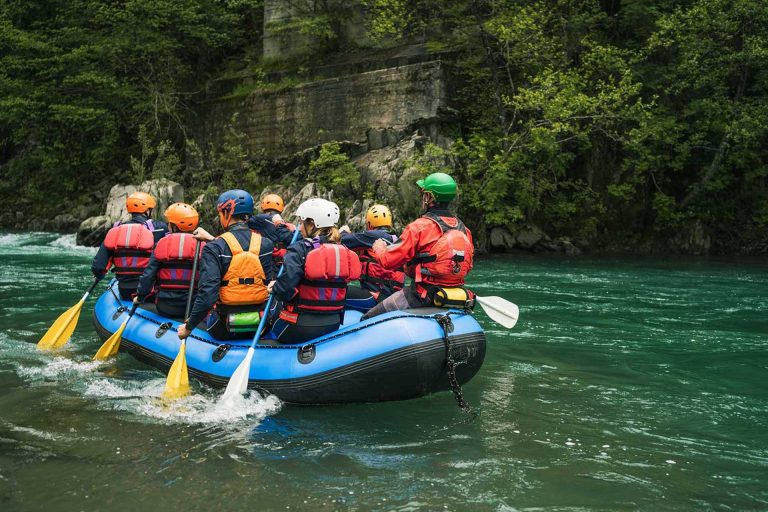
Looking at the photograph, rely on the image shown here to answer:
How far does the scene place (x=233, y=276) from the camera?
18.2 feet

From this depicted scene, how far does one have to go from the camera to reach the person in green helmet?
5293 millimetres

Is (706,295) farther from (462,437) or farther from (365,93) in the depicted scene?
(365,93)

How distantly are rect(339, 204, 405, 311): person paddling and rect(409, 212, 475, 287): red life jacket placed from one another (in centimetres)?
117

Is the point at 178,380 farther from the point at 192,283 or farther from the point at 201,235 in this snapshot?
the point at 201,235

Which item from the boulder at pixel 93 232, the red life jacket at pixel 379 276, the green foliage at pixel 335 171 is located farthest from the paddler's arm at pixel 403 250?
the boulder at pixel 93 232

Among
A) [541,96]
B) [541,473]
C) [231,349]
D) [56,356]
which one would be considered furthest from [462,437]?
[541,96]

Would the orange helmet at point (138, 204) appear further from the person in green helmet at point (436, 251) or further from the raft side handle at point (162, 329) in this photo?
the person in green helmet at point (436, 251)

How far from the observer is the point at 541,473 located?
406 centimetres

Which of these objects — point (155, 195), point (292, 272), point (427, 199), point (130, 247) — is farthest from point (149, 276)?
point (155, 195)

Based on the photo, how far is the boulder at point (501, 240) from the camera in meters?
18.3

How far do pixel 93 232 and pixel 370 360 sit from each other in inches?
617

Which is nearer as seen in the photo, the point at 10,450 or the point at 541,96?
the point at 10,450

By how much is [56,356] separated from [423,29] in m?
14.0

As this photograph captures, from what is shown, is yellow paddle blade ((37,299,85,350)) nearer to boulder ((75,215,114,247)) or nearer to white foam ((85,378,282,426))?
white foam ((85,378,282,426))
